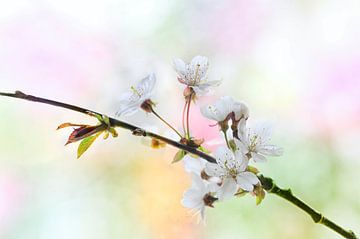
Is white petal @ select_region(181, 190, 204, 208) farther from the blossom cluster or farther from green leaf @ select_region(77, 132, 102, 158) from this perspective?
green leaf @ select_region(77, 132, 102, 158)

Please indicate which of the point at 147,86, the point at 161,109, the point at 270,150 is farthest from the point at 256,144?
the point at 161,109

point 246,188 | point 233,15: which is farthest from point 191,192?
point 233,15

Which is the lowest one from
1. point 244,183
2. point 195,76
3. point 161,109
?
point 244,183

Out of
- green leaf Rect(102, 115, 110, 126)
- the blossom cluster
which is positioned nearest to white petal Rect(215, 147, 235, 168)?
the blossom cluster

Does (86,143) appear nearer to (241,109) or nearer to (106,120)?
(106,120)

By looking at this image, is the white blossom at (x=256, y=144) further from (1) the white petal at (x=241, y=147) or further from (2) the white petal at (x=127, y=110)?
(2) the white petal at (x=127, y=110)
